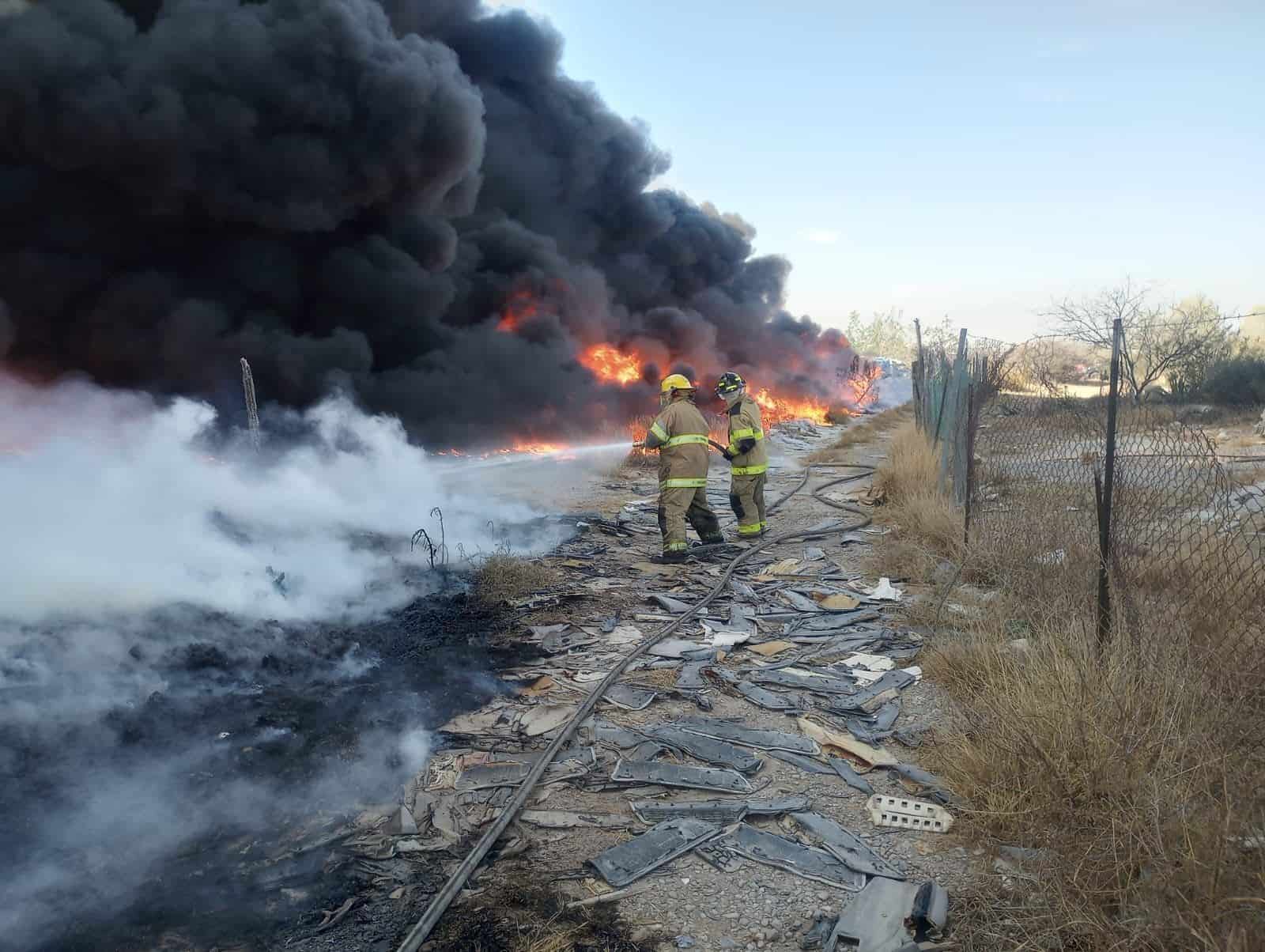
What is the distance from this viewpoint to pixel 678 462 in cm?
851

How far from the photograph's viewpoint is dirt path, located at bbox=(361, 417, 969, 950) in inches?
117

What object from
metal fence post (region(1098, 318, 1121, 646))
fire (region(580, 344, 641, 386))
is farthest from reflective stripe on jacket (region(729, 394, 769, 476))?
fire (region(580, 344, 641, 386))

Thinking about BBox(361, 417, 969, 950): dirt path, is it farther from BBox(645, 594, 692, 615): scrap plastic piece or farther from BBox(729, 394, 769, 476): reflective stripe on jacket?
BBox(729, 394, 769, 476): reflective stripe on jacket

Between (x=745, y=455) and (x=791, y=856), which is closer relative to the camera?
(x=791, y=856)

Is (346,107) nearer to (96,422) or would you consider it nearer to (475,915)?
(96,422)

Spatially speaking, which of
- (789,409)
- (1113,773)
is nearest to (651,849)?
(1113,773)

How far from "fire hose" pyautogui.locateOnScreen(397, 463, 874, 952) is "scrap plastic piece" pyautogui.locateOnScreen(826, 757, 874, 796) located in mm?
1326

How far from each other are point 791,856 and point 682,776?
0.74m

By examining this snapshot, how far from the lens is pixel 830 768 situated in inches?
159

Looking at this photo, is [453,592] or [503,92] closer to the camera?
[453,592]

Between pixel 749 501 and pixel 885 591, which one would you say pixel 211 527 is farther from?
pixel 885 591

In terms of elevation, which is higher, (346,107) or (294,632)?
(346,107)

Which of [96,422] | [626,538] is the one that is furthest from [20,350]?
[626,538]

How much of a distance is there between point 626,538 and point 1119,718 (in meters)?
6.45
